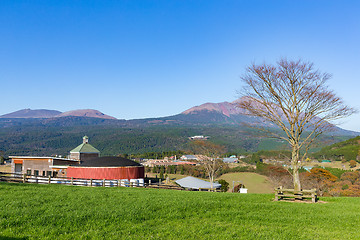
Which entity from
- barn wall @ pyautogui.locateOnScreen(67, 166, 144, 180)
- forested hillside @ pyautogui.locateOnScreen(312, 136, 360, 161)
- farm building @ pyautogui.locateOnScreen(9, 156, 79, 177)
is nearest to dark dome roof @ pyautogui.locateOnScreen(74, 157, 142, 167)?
barn wall @ pyautogui.locateOnScreen(67, 166, 144, 180)

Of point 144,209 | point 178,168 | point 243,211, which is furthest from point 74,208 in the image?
point 178,168

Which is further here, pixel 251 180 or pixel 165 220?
pixel 251 180

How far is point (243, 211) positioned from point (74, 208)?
341 inches

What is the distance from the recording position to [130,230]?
11000mm

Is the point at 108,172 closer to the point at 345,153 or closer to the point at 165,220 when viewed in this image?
the point at 165,220

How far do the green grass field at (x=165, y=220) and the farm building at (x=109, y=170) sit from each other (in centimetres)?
2803

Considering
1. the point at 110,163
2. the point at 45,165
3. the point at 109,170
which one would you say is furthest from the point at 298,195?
the point at 45,165

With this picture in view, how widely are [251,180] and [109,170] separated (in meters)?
49.4

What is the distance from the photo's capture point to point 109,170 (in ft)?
148

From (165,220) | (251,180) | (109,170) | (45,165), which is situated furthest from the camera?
(251,180)

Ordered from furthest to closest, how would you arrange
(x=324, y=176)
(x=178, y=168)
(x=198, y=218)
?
(x=178, y=168), (x=324, y=176), (x=198, y=218)

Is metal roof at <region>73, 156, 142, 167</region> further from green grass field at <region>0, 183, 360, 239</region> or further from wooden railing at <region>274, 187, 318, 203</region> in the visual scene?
wooden railing at <region>274, 187, 318, 203</region>

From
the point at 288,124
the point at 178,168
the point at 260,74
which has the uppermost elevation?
the point at 260,74

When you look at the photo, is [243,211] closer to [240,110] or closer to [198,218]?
[198,218]
